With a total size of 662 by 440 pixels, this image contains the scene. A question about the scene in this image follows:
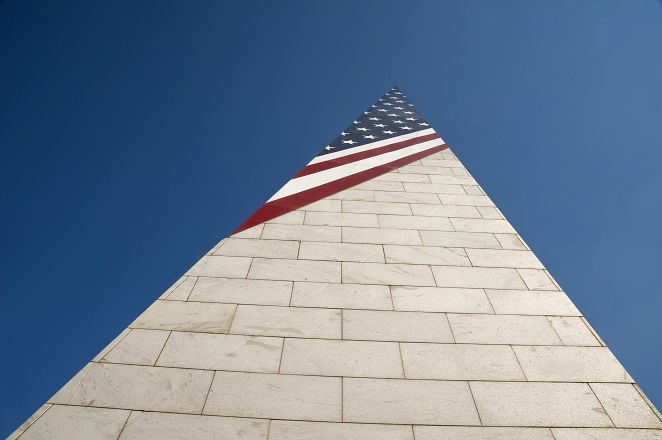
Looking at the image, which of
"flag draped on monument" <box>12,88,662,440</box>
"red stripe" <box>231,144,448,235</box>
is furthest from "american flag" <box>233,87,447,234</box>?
"flag draped on monument" <box>12,88,662,440</box>

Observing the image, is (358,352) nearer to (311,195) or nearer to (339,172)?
(311,195)

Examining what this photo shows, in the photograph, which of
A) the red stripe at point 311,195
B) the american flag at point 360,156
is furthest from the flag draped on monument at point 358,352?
the american flag at point 360,156

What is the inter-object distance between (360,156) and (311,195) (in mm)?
2372

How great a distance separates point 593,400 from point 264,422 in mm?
2520

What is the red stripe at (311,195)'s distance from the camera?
5.16m

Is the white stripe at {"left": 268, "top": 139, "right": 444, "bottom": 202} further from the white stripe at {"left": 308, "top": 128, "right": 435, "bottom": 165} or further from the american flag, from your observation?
the white stripe at {"left": 308, "top": 128, "right": 435, "bottom": 165}

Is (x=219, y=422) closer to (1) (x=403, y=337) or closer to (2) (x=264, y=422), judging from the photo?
(2) (x=264, y=422)

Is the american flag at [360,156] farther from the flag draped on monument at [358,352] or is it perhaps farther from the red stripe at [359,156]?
the flag draped on monument at [358,352]

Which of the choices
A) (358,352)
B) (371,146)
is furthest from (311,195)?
(371,146)

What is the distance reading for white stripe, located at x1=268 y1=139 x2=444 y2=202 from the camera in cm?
610

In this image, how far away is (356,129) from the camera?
388 inches

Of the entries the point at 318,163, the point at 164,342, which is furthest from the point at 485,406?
the point at 318,163

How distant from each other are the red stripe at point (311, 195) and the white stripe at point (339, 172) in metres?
0.11

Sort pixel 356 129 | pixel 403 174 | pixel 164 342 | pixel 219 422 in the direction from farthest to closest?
pixel 356 129
pixel 403 174
pixel 164 342
pixel 219 422
